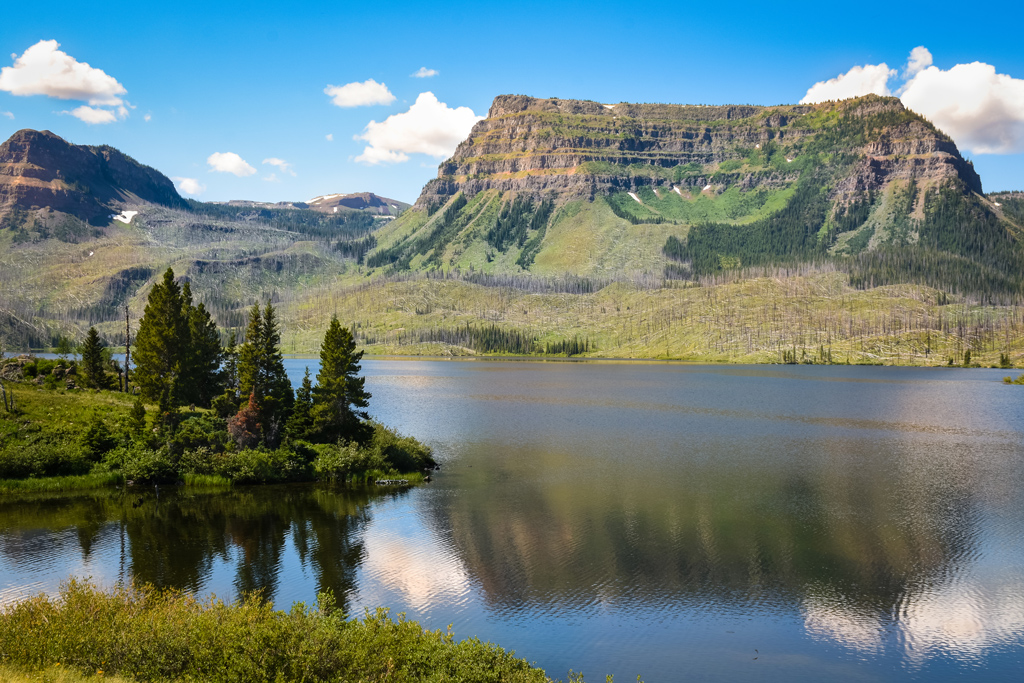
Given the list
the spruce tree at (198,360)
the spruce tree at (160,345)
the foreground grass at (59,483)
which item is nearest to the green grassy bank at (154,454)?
the foreground grass at (59,483)

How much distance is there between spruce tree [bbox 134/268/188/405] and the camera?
82875mm

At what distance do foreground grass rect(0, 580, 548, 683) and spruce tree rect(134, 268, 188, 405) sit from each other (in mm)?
56298

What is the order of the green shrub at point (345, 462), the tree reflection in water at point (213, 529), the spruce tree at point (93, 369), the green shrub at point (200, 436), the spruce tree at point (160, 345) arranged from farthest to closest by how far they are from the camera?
the spruce tree at point (93, 369) < the spruce tree at point (160, 345) < the green shrub at point (345, 462) < the green shrub at point (200, 436) < the tree reflection in water at point (213, 529)

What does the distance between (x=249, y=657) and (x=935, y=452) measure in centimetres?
9276

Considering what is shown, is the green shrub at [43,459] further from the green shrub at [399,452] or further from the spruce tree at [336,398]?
the green shrub at [399,452]

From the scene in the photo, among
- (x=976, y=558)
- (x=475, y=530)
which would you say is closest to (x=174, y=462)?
(x=475, y=530)

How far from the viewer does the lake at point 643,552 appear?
35938mm

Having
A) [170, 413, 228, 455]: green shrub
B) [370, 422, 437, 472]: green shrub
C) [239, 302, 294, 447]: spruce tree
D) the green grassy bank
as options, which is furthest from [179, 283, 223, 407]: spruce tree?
[370, 422, 437, 472]: green shrub

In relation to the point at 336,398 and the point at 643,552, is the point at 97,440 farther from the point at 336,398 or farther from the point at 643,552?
the point at 643,552

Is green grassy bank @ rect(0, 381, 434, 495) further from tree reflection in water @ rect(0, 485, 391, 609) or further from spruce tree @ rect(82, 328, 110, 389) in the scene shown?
spruce tree @ rect(82, 328, 110, 389)

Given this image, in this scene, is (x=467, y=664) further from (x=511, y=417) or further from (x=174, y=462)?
(x=511, y=417)

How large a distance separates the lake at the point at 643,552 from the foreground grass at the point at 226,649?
7.01 metres

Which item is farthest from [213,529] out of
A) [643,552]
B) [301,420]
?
[643,552]

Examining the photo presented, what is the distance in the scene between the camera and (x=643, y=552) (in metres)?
49.1
